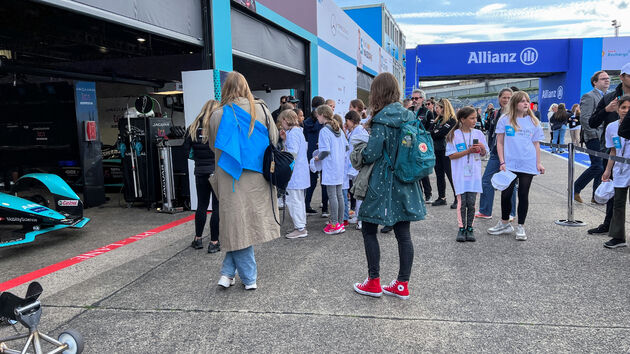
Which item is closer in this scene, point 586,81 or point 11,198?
point 11,198

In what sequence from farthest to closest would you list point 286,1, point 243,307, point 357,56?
point 357,56 → point 286,1 → point 243,307

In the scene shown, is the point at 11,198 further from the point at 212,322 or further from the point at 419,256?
the point at 419,256

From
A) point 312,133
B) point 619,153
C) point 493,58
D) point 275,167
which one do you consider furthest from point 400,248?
point 493,58

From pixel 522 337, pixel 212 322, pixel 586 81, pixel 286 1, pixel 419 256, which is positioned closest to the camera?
pixel 522 337

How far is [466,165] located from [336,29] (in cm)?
997

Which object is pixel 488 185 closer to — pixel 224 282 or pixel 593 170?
pixel 593 170

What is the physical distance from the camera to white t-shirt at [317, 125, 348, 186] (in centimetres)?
529

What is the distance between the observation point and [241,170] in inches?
128

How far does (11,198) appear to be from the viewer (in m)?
4.93

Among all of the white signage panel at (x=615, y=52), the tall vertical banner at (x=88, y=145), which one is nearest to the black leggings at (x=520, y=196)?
the tall vertical banner at (x=88, y=145)

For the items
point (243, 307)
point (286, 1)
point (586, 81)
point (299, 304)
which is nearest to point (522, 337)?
point (299, 304)

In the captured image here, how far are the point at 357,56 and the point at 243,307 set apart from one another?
15.5 m

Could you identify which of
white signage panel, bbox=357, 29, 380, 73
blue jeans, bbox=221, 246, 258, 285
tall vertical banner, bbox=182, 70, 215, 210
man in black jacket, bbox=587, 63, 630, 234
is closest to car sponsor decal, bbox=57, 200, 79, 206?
tall vertical banner, bbox=182, 70, 215, 210

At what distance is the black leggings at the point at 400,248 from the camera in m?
3.21
